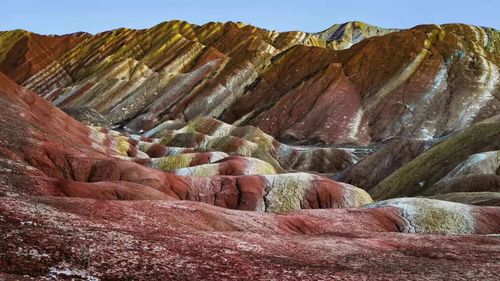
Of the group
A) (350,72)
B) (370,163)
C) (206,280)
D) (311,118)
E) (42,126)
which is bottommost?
(206,280)

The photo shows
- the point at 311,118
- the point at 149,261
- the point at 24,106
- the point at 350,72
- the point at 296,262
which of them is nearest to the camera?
the point at 149,261

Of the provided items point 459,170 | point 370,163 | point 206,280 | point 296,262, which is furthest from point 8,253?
point 370,163

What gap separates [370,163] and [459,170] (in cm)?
3087

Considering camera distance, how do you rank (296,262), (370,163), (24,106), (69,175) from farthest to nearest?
1. (370,163)
2. (24,106)
3. (69,175)
4. (296,262)

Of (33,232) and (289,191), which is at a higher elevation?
(289,191)

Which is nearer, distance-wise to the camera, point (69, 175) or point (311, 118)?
point (69, 175)

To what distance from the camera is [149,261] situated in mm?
20422

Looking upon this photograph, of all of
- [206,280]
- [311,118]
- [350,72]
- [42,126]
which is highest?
[350,72]

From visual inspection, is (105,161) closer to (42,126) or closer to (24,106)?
(42,126)

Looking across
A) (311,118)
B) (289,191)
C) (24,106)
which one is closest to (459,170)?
(289,191)

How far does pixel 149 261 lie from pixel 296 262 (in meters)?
7.37

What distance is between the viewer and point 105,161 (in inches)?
2547

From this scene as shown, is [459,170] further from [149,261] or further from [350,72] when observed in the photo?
[350,72]

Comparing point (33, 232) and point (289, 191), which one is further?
point (289, 191)
